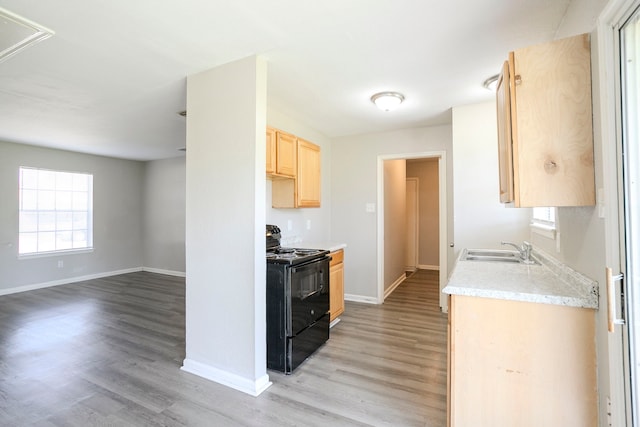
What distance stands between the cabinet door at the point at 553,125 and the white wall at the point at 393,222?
10.4ft

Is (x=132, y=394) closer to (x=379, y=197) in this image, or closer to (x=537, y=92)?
(x=537, y=92)

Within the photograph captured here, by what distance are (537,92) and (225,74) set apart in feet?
6.78

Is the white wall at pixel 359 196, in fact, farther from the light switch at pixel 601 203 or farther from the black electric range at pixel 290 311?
the light switch at pixel 601 203

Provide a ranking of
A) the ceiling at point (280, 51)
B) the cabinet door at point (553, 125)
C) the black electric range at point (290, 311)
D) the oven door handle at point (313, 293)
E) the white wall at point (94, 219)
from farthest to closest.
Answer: the white wall at point (94, 219)
the oven door handle at point (313, 293)
the black electric range at point (290, 311)
the ceiling at point (280, 51)
the cabinet door at point (553, 125)

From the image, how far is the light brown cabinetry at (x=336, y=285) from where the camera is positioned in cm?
350

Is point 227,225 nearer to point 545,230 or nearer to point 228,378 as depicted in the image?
point 228,378

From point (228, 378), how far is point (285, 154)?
2.15m

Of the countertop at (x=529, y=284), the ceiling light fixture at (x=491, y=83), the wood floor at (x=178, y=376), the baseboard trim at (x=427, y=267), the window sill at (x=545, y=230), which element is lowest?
the wood floor at (x=178, y=376)

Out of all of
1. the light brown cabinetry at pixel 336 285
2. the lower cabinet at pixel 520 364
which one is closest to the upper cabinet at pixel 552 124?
the lower cabinet at pixel 520 364

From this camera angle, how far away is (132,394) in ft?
7.28

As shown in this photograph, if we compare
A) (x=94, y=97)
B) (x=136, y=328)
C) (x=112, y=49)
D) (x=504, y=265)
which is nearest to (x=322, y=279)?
(x=504, y=265)

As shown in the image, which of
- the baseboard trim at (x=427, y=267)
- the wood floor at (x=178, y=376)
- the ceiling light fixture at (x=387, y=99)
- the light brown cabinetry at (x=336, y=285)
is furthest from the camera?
the baseboard trim at (x=427, y=267)

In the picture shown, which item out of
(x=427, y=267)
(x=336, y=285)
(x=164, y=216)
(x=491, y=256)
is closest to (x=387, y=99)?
(x=491, y=256)

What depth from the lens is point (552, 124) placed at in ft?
4.79
